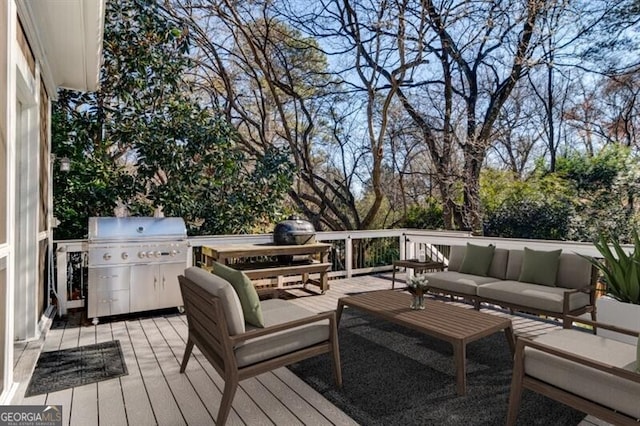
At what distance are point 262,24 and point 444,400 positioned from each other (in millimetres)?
8661

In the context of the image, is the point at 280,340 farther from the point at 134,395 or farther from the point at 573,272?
the point at 573,272

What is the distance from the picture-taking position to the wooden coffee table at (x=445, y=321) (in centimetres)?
262

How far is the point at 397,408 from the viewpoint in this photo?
7.84 feet

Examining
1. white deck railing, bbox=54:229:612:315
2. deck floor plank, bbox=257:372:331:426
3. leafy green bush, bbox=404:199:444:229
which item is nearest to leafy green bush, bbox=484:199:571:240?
leafy green bush, bbox=404:199:444:229

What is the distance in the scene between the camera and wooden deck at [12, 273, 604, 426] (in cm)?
229

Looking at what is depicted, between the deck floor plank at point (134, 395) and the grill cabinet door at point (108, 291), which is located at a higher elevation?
the grill cabinet door at point (108, 291)

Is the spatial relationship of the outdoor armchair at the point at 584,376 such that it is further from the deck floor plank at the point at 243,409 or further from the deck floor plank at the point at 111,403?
the deck floor plank at the point at 111,403

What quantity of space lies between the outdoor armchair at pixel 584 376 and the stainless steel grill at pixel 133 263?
12.7ft

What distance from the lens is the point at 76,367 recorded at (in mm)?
3055

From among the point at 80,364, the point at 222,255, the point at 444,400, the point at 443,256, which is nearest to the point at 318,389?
the point at 444,400

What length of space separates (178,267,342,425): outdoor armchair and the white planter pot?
7.24 ft

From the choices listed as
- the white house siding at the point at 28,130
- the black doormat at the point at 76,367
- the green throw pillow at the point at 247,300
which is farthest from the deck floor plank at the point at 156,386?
the white house siding at the point at 28,130

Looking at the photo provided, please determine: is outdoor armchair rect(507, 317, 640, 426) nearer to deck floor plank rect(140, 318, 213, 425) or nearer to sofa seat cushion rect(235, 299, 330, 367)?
sofa seat cushion rect(235, 299, 330, 367)

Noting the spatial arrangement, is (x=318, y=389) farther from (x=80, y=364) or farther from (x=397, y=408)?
(x=80, y=364)
